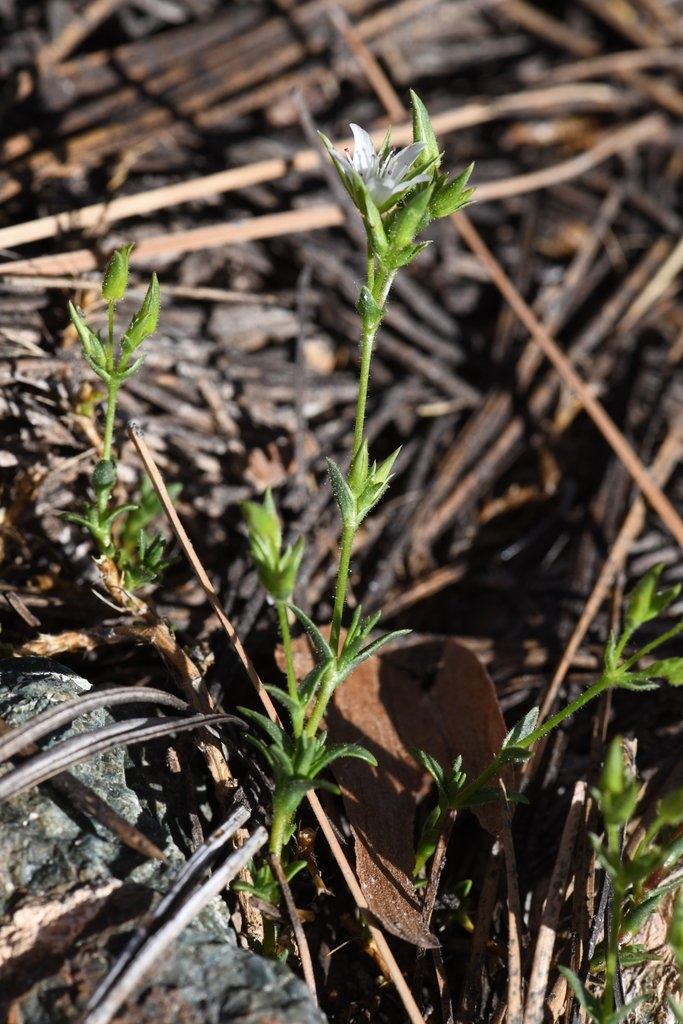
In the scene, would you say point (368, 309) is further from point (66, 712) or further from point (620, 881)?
point (620, 881)

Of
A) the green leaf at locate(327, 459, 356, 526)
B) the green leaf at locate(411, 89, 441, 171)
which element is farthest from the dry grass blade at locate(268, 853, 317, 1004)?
the green leaf at locate(411, 89, 441, 171)

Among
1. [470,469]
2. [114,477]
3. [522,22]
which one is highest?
[522,22]

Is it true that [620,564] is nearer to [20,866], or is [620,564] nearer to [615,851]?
[615,851]

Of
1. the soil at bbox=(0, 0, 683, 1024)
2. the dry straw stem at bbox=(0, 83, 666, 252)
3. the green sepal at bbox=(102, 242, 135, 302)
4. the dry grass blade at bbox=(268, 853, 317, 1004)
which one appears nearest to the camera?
the dry grass blade at bbox=(268, 853, 317, 1004)

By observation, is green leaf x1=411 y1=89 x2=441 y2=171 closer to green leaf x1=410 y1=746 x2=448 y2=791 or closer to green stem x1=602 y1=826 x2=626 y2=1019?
green leaf x1=410 y1=746 x2=448 y2=791

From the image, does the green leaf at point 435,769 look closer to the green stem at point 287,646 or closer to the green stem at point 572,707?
the green stem at point 572,707

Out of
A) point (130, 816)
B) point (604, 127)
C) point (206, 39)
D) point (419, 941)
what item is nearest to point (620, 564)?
point (419, 941)
